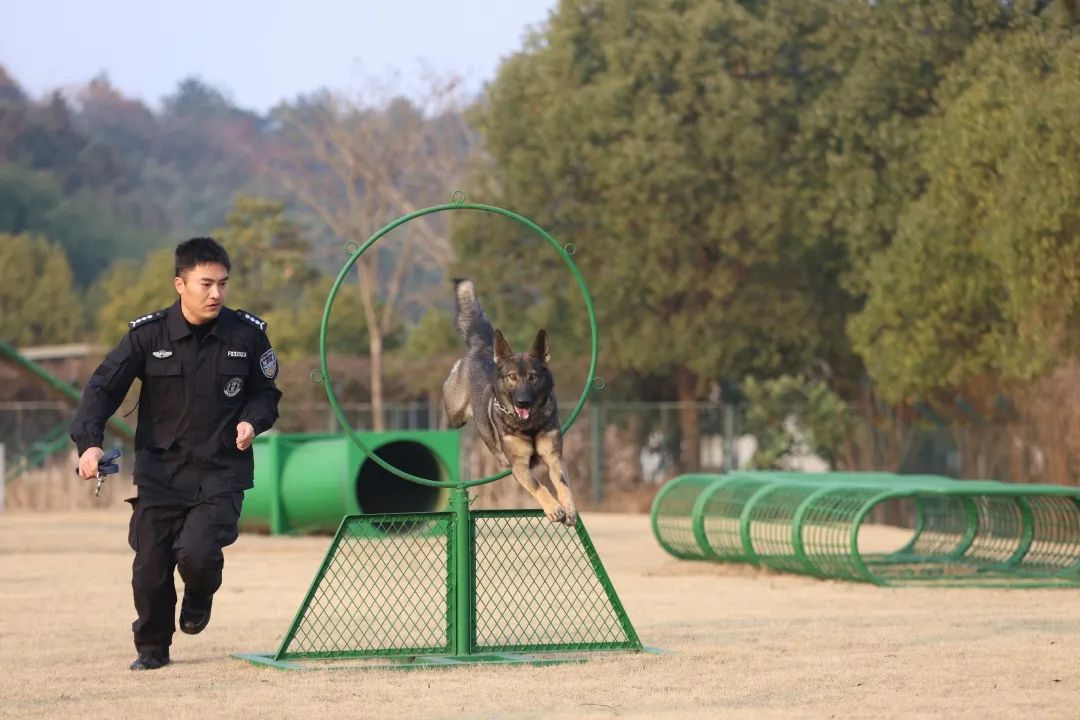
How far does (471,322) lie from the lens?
1012 cm

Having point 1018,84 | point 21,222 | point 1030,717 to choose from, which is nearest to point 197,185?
point 21,222

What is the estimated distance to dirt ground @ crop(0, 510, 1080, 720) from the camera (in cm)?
828

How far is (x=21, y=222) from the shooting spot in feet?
253

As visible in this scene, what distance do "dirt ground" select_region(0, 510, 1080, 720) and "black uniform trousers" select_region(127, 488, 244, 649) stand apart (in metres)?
0.44

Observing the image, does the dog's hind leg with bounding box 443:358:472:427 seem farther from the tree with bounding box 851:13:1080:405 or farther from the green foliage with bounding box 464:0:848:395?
the green foliage with bounding box 464:0:848:395

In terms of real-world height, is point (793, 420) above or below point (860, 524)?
above

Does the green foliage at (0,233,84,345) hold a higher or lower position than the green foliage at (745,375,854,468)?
higher

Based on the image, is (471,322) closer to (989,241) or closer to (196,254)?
(196,254)

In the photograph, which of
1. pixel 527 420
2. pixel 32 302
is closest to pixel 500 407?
pixel 527 420

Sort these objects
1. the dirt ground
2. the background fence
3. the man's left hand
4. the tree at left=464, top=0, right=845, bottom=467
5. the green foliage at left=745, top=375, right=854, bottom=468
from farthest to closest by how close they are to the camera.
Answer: the tree at left=464, top=0, right=845, bottom=467 → the green foliage at left=745, top=375, right=854, bottom=468 → the background fence → the man's left hand → the dirt ground

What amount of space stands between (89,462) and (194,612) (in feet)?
4.14

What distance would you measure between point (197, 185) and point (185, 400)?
101m

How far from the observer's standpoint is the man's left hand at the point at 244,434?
897 centimetres

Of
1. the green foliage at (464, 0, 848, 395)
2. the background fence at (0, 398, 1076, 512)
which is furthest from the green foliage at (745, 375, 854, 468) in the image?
the green foliage at (464, 0, 848, 395)
